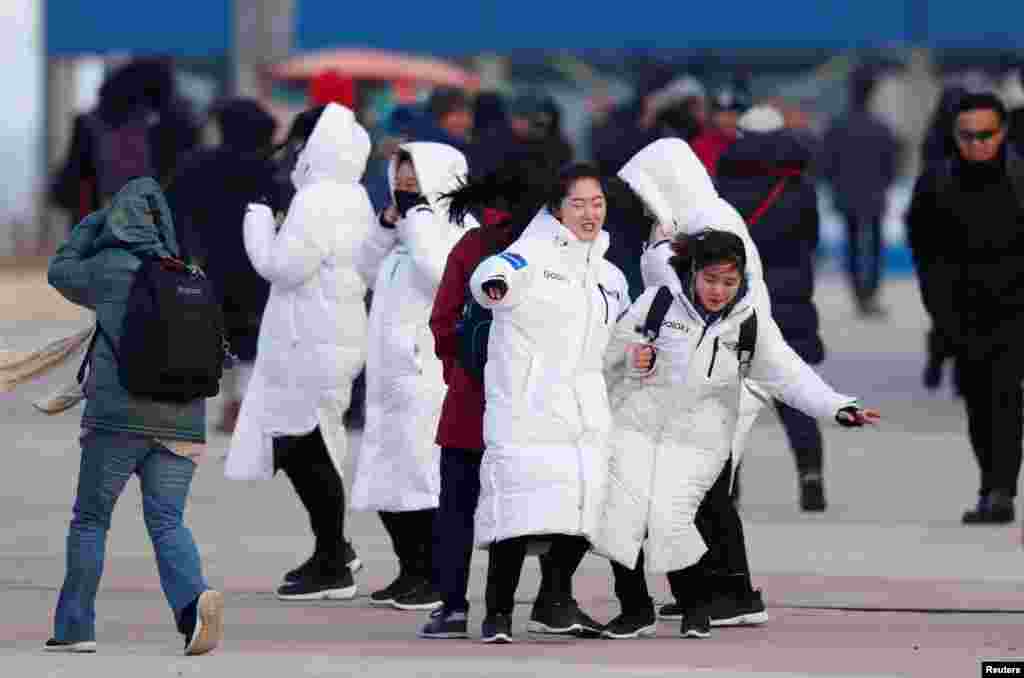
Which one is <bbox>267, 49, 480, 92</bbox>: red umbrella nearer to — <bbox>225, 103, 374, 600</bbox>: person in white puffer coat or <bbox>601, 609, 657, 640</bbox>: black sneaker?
<bbox>225, 103, 374, 600</bbox>: person in white puffer coat

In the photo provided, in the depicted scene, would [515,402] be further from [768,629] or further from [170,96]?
[170,96]

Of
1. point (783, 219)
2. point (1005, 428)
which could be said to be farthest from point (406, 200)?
point (1005, 428)

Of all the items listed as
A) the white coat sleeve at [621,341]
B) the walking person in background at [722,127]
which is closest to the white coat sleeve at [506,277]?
the white coat sleeve at [621,341]

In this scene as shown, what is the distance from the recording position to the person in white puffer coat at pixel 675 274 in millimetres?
10258

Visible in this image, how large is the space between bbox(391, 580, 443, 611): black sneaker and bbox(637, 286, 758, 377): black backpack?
147 centimetres

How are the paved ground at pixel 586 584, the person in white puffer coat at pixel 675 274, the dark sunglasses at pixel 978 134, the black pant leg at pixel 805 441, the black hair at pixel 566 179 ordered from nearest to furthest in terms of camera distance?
the paved ground at pixel 586 584 → the black hair at pixel 566 179 → the person in white puffer coat at pixel 675 274 → the dark sunglasses at pixel 978 134 → the black pant leg at pixel 805 441

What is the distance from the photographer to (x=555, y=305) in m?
9.60

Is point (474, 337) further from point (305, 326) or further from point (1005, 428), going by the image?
point (1005, 428)

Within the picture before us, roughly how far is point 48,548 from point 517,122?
5998 mm

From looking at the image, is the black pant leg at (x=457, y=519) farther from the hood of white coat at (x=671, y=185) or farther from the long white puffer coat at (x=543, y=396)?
the hood of white coat at (x=671, y=185)

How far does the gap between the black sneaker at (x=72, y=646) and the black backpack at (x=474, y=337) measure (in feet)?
4.80

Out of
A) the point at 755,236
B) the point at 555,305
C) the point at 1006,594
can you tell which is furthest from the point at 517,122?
the point at 555,305

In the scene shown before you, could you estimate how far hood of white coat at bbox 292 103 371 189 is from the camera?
11.4 metres

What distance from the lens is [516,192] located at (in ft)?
33.0
